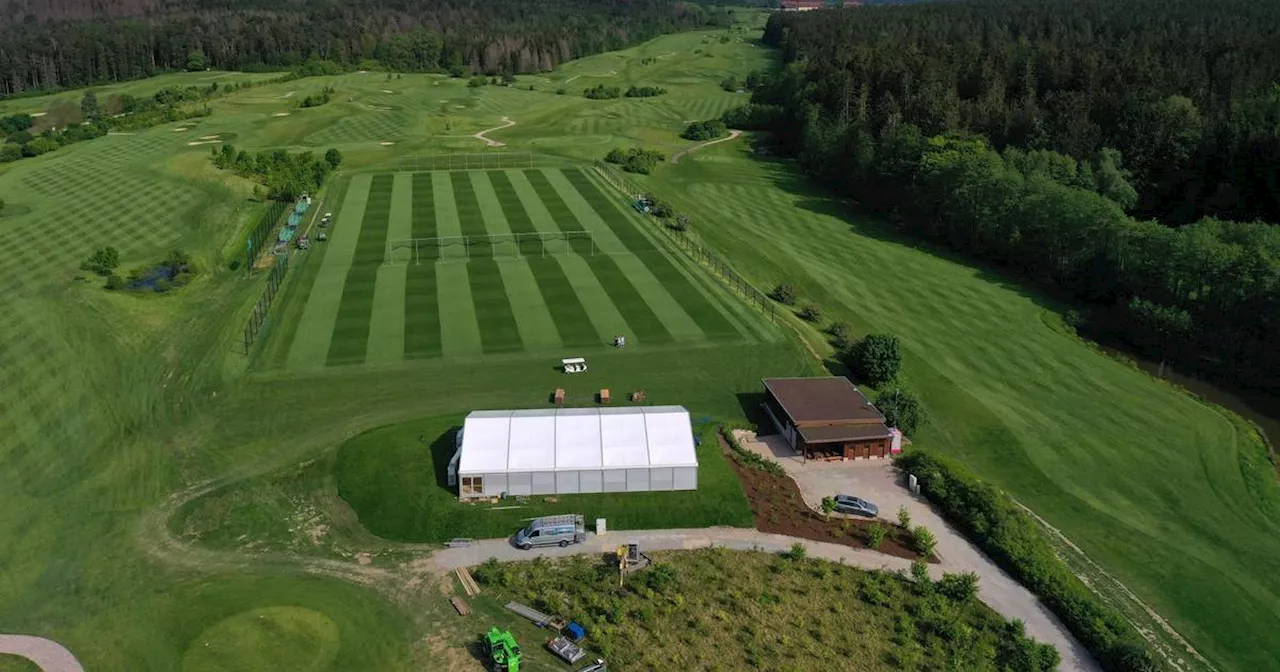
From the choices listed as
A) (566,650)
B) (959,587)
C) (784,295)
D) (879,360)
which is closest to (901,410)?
(879,360)

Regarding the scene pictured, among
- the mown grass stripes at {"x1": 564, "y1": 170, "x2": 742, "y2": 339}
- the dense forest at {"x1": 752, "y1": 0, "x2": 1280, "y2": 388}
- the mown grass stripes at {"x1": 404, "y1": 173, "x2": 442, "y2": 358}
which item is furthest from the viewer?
the dense forest at {"x1": 752, "y1": 0, "x2": 1280, "y2": 388}

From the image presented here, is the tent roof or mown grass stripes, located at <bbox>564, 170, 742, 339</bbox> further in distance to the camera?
mown grass stripes, located at <bbox>564, 170, 742, 339</bbox>

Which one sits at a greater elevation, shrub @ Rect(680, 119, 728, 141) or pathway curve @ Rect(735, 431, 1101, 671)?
shrub @ Rect(680, 119, 728, 141)

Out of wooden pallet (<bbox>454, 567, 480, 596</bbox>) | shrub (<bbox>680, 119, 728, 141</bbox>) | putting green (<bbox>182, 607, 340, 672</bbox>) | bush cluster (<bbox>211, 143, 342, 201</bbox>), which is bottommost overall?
putting green (<bbox>182, 607, 340, 672</bbox>)

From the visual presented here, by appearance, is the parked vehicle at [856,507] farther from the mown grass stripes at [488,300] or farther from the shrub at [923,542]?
the mown grass stripes at [488,300]

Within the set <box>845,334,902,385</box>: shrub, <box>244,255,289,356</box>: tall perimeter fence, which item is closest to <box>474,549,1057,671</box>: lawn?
<box>845,334,902,385</box>: shrub

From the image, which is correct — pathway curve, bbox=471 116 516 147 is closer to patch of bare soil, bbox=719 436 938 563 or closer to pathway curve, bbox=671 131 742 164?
pathway curve, bbox=671 131 742 164

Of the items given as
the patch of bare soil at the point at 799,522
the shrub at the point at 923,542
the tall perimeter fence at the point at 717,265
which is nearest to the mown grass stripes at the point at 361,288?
the tall perimeter fence at the point at 717,265
